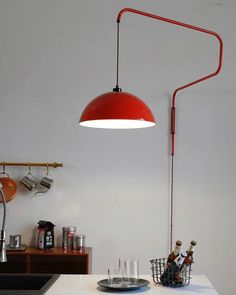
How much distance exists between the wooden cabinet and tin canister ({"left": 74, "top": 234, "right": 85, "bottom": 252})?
1.8 inches

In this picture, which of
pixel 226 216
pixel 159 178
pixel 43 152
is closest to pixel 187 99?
pixel 159 178

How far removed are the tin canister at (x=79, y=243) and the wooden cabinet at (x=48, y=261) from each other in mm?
46

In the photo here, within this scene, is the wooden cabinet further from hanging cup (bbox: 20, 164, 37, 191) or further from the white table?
the white table

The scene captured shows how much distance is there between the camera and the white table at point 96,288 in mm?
2438

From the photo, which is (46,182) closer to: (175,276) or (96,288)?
(96,288)

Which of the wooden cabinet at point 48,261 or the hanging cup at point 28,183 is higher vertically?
the hanging cup at point 28,183

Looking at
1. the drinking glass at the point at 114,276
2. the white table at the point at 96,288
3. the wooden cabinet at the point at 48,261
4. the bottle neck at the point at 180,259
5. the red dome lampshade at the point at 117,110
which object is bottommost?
the wooden cabinet at the point at 48,261

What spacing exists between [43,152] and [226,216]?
1573 millimetres

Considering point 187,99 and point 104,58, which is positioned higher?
point 104,58

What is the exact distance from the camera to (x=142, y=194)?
4.02 metres

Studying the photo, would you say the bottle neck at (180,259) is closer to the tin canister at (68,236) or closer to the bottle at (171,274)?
the bottle at (171,274)

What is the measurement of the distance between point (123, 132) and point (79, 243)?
0.96 metres

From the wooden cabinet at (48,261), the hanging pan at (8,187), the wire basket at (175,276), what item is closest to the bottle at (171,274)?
the wire basket at (175,276)

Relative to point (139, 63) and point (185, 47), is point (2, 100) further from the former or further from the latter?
point (185, 47)
